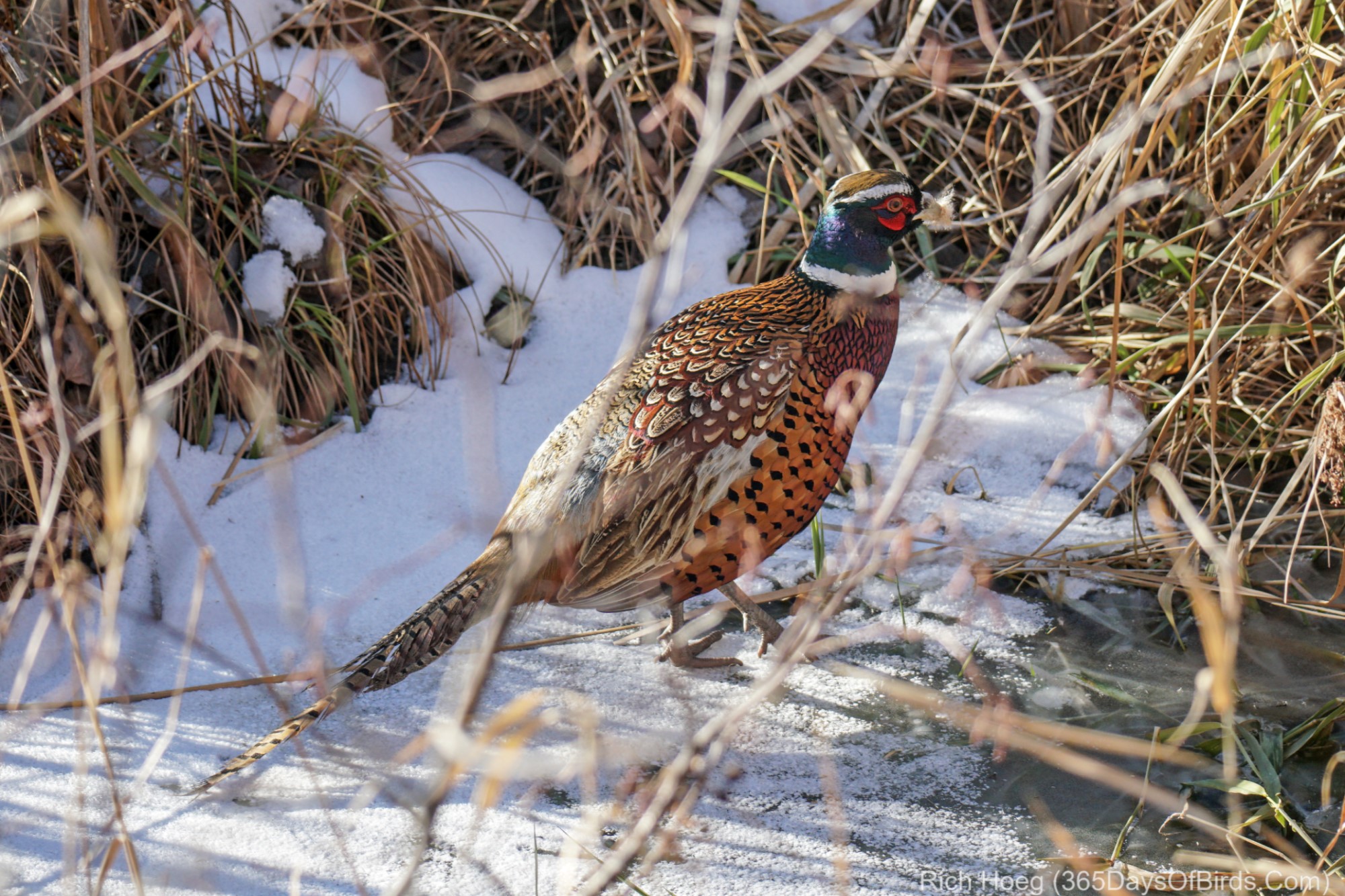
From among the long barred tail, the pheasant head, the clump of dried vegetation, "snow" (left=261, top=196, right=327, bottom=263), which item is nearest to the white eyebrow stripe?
the pheasant head

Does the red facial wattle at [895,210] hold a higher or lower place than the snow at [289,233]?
lower

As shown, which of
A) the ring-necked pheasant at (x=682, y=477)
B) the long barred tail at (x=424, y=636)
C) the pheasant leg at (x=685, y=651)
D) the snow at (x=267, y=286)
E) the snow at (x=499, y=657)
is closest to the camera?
the snow at (x=499, y=657)

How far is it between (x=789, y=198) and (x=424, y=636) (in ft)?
6.98

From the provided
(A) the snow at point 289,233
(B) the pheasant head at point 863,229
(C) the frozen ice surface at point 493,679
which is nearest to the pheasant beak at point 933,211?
(B) the pheasant head at point 863,229

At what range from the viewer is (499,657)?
242cm

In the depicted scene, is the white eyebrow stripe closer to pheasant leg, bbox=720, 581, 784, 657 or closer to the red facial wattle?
the red facial wattle

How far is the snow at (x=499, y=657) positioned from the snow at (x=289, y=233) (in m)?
0.01

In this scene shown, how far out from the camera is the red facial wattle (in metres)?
2.54

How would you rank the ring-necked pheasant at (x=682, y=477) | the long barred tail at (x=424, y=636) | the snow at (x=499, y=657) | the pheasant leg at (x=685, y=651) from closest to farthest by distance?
the snow at (x=499, y=657) → the long barred tail at (x=424, y=636) → the ring-necked pheasant at (x=682, y=477) → the pheasant leg at (x=685, y=651)

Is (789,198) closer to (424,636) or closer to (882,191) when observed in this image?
(882,191)

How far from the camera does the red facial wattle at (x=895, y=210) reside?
2.54 meters

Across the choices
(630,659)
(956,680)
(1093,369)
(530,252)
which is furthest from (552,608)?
(1093,369)

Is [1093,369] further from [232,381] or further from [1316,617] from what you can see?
[232,381]

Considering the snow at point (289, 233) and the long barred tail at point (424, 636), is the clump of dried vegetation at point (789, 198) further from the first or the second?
the long barred tail at point (424, 636)
